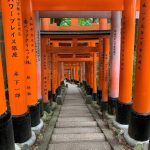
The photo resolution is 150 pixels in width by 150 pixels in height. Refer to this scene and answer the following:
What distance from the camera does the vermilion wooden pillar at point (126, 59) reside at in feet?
17.7

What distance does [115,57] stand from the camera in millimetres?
7445

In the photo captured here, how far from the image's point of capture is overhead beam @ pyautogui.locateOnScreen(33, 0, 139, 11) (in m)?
5.60

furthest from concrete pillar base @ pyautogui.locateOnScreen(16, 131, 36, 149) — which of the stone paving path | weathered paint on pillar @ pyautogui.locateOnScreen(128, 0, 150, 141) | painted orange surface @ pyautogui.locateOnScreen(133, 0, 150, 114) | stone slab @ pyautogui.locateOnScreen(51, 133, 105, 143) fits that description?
painted orange surface @ pyautogui.locateOnScreen(133, 0, 150, 114)

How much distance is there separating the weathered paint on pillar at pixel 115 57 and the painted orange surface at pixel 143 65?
292 cm

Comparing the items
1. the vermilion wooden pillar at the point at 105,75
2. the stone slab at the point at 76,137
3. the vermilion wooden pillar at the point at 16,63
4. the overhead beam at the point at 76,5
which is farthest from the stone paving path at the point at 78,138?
the overhead beam at the point at 76,5

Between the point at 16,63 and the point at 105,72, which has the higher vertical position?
the point at 16,63

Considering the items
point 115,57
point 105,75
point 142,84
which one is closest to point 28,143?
point 142,84

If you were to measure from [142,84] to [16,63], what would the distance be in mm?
2268

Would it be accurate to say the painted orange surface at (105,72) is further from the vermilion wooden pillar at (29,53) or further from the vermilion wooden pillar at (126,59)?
the vermilion wooden pillar at (29,53)

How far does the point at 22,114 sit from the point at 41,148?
0.75 metres

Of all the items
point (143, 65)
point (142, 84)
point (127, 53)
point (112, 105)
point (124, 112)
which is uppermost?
point (127, 53)

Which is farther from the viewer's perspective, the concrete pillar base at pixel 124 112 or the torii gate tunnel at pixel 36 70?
the concrete pillar base at pixel 124 112

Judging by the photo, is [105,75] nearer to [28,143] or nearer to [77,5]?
[77,5]

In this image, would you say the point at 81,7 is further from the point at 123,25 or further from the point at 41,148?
the point at 41,148
